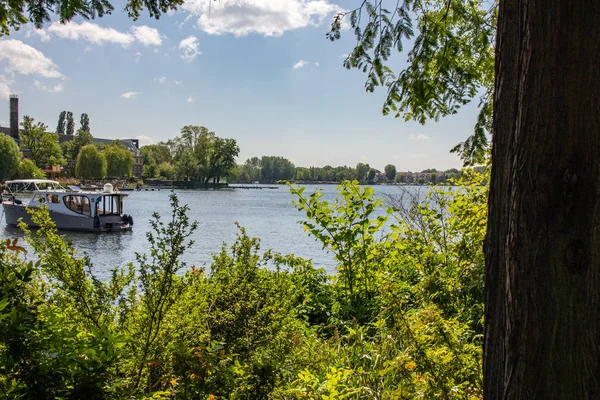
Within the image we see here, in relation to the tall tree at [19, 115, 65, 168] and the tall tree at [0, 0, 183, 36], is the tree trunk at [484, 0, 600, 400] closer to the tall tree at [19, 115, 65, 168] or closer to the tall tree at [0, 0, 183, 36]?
the tall tree at [0, 0, 183, 36]

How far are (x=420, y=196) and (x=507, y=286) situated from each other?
6538 mm

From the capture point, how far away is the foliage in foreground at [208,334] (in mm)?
2113

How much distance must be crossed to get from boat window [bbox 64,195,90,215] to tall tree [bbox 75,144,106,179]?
63.0 m

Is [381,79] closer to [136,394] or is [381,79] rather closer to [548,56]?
[548,56]

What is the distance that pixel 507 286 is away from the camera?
1678 mm

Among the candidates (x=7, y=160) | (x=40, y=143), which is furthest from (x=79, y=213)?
(x=40, y=143)

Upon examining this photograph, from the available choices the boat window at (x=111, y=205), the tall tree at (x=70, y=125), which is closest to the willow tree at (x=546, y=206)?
the boat window at (x=111, y=205)

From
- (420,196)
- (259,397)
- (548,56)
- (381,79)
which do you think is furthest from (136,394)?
(420,196)

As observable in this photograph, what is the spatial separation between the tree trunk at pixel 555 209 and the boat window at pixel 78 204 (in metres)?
32.7

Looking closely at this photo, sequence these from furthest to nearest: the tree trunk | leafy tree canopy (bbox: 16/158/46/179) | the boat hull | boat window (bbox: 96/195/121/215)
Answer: leafy tree canopy (bbox: 16/158/46/179) < boat window (bbox: 96/195/121/215) < the boat hull < the tree trunk

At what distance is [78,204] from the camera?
102ft

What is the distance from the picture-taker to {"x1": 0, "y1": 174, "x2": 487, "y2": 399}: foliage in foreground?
2113 mm

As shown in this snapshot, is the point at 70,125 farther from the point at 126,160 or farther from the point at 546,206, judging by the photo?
the point at 546,206

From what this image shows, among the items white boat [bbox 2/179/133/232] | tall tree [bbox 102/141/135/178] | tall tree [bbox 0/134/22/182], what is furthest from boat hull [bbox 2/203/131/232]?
tall tree [bbox 102/141/135/178]
